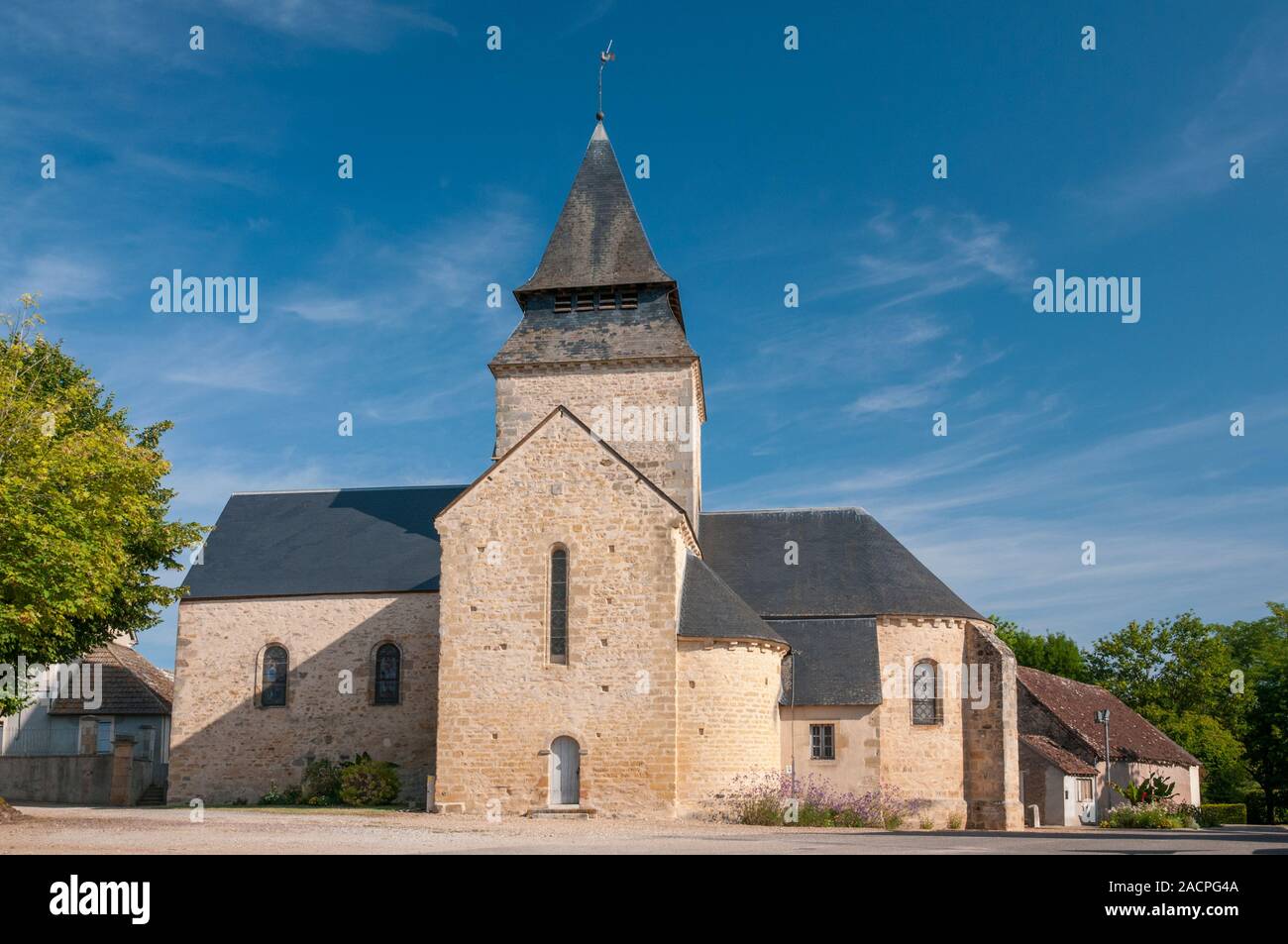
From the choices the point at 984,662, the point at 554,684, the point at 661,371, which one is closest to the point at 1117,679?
the point at 984,662

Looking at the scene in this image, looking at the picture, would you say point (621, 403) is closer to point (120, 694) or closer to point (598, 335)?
point (598, 335)

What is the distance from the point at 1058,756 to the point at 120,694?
28.0 m

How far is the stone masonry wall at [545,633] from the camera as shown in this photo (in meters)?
24.3

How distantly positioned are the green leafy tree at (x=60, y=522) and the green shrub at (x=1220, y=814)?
34.7m

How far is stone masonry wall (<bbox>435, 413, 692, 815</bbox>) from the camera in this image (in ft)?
79.6

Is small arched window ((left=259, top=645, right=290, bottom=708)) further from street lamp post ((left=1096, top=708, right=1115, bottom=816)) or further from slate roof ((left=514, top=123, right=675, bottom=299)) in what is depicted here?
street lamp post ((left=1096, top=708, right=1115, bottom=816))

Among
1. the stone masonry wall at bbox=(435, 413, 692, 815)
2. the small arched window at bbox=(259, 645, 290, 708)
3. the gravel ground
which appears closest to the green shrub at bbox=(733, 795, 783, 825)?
the gravel ground

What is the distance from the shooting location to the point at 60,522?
69.1 feet

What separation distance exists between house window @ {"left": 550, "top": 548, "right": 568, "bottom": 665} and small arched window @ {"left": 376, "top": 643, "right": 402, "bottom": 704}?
688 centimetres

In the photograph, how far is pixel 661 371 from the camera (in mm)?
31078

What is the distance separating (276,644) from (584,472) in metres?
11.0

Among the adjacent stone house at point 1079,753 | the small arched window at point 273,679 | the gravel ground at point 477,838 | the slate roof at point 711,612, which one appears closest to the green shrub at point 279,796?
the small arched window at point 273,679

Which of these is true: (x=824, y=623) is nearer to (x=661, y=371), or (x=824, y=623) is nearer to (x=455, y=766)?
(x=661, y=371)

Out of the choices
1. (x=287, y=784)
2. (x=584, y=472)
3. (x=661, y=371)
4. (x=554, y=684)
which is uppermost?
(x=661, y=371)
